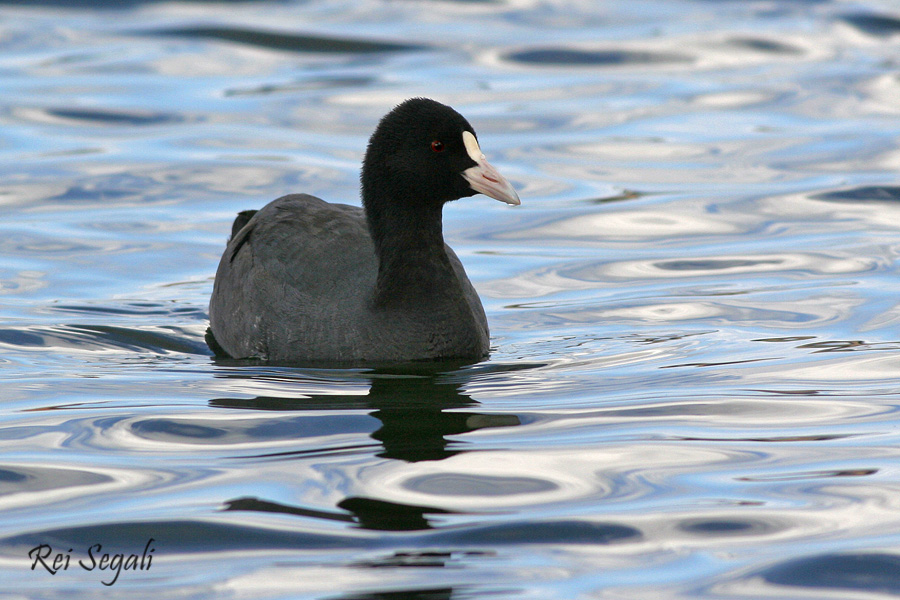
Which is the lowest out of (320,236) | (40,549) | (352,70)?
(40,549)

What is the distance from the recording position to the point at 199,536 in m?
4.79

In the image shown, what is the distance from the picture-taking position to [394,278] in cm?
747

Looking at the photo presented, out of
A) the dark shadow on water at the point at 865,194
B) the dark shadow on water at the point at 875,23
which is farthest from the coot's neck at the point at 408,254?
the dark shadow on water at the point at 875,23

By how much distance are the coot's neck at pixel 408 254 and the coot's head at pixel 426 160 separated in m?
0.05

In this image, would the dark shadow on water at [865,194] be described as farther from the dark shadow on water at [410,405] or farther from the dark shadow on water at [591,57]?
the dark shadow on water at [591,57]

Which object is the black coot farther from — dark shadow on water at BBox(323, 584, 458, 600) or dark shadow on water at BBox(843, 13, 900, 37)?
dark shadow on water at BBox(843, 13, 900, 37)

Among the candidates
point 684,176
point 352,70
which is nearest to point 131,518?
point 684,176

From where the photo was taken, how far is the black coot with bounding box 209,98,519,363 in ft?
24.1

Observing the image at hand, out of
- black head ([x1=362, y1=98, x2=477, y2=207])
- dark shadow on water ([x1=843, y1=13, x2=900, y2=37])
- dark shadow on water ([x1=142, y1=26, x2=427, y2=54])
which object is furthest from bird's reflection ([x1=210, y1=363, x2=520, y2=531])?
dark shadow on water ([x1=843, y1=13, x2=900, y2=37])

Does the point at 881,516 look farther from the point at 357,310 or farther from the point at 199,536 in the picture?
the point at 357,310

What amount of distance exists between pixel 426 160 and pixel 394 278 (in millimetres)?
644

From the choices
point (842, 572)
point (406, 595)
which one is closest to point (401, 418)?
point (406, 595)

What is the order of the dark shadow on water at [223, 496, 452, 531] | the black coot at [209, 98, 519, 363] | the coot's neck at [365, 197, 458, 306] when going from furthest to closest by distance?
the coot's neck at [365, 197, 458, 306]
the black coot at [209, 98, 519, 363]
the dark shadow on water at [223, 496, 452, 531]

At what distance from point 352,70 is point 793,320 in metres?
9.99
